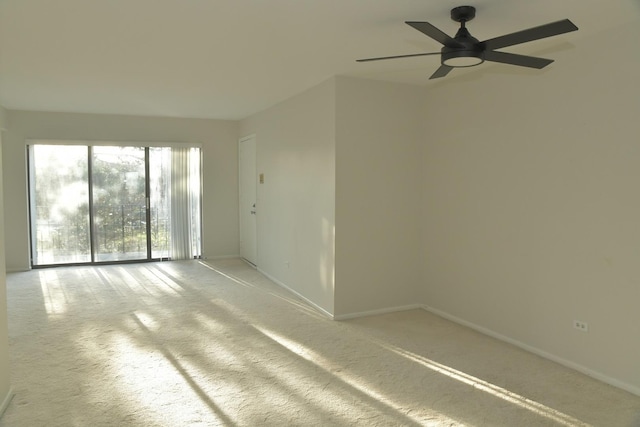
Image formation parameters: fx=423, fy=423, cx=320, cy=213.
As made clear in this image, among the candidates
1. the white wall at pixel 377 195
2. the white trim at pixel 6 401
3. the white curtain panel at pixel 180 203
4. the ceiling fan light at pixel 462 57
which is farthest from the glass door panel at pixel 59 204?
the ceiling fan light at pixel 462 57

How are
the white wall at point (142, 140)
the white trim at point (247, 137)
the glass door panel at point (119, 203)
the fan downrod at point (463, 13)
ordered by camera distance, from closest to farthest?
1. the fan downrod at point (463, 13)
2. the white wall at point (142, 140)
3. the white trim at point (247, 137)
4. the glass door panel at point (119, 203)

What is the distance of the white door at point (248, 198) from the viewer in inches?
275

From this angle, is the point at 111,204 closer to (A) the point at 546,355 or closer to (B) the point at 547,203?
(B) the point at 547,203

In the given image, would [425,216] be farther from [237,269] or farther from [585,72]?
[237,269]

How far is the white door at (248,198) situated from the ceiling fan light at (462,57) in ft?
15.2

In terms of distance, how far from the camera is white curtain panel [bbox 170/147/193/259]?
7.38m

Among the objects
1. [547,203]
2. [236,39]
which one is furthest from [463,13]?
[547,203]

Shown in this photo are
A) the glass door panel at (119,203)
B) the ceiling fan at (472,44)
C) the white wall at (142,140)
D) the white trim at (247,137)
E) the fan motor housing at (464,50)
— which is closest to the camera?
the ceiling fan at (472,44)

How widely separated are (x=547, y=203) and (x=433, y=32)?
2008mm

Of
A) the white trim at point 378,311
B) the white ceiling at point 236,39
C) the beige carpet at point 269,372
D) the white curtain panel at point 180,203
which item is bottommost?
the beige carpet at point 269,372

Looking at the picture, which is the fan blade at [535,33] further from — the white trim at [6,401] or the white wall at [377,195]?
the white trim at [6,401]

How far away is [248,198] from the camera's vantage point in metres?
7.29

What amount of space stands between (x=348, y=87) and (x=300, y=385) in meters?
2.89

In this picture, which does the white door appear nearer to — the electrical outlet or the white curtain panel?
the white curtain panel
